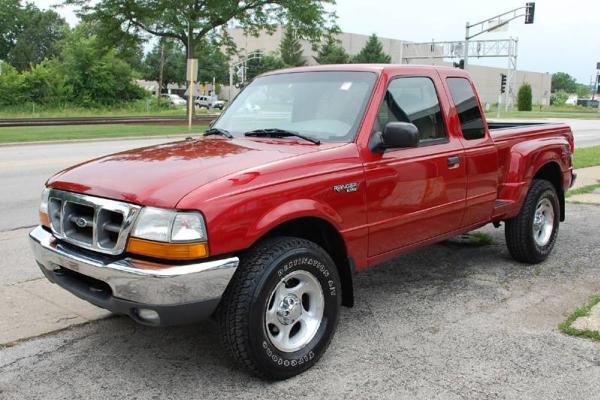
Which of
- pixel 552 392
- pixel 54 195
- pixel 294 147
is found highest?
pixel 294 147

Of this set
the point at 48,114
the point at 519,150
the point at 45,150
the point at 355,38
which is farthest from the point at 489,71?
the point at 519,150

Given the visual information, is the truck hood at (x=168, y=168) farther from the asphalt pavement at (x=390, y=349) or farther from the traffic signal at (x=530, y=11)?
the traffic signal at (x=530, y=11)

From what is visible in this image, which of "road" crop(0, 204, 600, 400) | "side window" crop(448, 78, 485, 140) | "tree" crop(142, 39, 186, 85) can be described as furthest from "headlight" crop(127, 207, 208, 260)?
"tree" crop(142, 39, 186, 85)

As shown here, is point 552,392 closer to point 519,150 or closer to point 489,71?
point 519,150

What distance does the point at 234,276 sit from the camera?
331 cm

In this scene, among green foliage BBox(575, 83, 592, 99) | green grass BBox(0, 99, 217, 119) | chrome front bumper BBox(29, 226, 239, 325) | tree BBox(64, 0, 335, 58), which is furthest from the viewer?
green foliage BBox(575, 83, 592, 99)

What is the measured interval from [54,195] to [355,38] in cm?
8752

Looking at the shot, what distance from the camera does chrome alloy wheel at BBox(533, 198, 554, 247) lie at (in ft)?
19.7

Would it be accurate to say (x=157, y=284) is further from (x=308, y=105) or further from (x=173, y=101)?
(x=173, y=101)

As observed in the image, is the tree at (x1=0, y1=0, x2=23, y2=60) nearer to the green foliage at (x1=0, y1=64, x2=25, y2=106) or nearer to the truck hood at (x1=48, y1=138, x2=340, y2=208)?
the green foliage at (x1=0, y1=64, x2=25, y2=106)

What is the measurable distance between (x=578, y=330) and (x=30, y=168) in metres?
11.4

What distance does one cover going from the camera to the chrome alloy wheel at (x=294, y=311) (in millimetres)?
3477

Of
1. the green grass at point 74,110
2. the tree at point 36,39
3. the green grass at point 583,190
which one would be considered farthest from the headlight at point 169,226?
the tree at point 36,39

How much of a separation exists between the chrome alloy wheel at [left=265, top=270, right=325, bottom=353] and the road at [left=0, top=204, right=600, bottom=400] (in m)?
0.22
